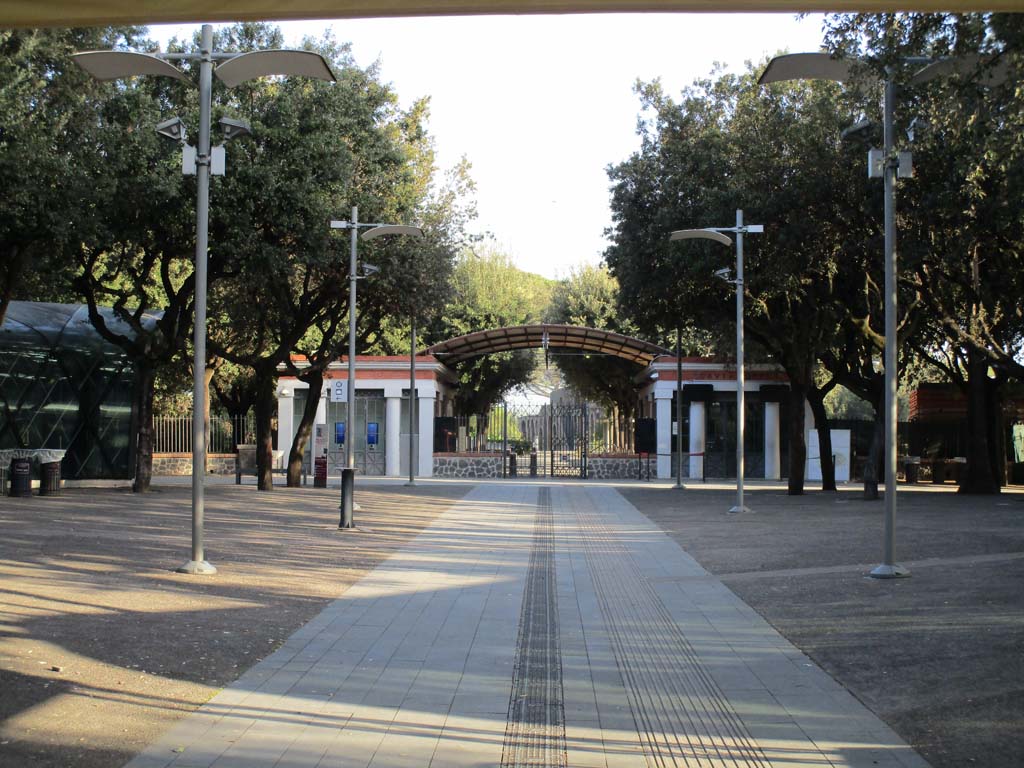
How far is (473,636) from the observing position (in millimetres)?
8727

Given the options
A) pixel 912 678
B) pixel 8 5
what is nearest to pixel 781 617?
pixel 912 678

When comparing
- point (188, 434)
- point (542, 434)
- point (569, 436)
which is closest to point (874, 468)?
point (569, 436)

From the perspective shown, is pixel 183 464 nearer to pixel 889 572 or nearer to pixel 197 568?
pixel 197 568

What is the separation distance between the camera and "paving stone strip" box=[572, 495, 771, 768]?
18.3ft

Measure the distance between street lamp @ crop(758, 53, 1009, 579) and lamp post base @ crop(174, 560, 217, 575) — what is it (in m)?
7.53

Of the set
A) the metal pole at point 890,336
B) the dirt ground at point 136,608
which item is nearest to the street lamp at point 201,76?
the dirt ground at point 136,608

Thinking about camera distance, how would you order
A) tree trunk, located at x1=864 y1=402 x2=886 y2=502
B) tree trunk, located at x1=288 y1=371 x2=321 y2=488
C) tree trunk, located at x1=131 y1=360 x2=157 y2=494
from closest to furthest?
tree trunk, located at x1=864 y1=402 x2=886 y2=502 → tree trunk, located at x1=131 y1=360 x2=157 y2=494 → tree trunk, located at x1=288 y1=371 x2=321 y2=488

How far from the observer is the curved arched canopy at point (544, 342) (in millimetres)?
39406

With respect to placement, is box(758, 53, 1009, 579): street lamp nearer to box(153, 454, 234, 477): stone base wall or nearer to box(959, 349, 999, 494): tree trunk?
box(959, 349, 999, 494): tree trunk

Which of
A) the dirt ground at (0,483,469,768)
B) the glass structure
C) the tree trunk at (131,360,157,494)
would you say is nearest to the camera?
the dirt ground at (0,483,469,768)

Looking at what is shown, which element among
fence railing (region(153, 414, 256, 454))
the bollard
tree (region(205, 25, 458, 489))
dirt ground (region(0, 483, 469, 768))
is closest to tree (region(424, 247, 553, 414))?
fence railing (region(153, 414, 256, 454))

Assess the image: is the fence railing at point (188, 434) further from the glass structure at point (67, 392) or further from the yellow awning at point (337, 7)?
the yellow awning at point (337, 7)

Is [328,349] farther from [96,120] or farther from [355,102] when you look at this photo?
[96,120]

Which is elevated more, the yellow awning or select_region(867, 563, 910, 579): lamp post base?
the yellow awning
